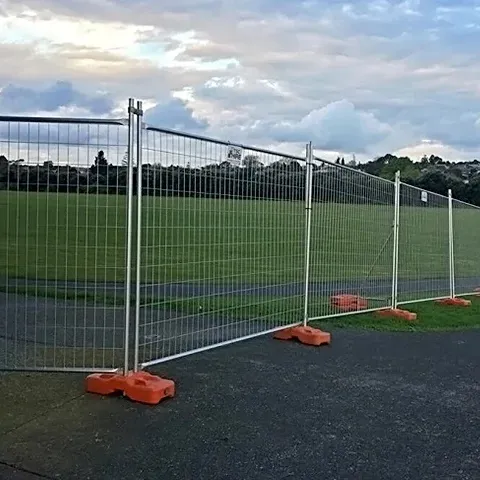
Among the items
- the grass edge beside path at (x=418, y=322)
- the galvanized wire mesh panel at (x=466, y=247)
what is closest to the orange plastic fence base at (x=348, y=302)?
the grass edge beside path at (x=418, y=322)

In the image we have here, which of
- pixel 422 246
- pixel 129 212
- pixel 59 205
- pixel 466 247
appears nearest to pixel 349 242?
pixel 422 246

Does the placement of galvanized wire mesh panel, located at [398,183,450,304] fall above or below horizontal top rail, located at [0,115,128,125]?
below

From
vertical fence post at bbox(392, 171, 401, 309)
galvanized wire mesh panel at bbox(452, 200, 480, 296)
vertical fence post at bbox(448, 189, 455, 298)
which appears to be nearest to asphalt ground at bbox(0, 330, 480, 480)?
vertical fence post at bbox(392, 171, 401, 309)

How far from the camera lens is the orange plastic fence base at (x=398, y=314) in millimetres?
9539

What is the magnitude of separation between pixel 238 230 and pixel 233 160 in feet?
2.31

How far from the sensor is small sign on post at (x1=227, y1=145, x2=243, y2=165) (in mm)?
6336

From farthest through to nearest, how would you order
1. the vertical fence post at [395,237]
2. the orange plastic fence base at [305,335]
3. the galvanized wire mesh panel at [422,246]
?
the galvanized wire mesh panel at [422,246] → the vertical fence post at [395,237] → the orange plastic fence base at [305,335]

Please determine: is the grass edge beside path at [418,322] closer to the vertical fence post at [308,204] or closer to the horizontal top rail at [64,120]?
the vertical fence post at [308,204]

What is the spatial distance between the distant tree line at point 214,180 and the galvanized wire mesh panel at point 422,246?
0.37m

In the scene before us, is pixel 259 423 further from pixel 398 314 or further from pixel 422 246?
pixel 422 246

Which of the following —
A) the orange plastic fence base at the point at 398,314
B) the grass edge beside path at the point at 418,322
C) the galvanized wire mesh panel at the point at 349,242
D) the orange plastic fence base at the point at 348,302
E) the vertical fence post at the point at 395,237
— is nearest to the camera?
the galvanized wire mesh panel at the point at 349,242

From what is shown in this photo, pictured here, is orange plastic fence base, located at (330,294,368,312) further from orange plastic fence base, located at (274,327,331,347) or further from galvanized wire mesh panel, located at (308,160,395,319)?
orange plastic fence base, located at (274,327,331,347)

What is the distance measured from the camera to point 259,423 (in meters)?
4.88

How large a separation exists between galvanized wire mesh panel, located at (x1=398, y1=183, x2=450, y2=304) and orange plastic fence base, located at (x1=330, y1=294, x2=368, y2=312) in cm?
110
